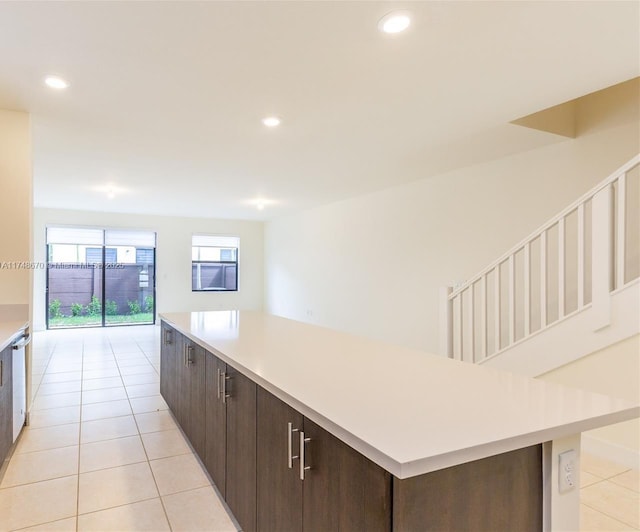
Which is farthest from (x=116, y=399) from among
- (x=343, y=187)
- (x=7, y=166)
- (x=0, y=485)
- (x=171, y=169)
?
(x=343, y=187)

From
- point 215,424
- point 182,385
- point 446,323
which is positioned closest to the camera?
point 215,424

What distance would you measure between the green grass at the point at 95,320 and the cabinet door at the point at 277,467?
8221mm

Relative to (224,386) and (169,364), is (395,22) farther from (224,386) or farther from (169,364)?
(169,364)

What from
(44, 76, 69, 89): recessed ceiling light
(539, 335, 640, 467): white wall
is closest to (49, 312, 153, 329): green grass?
(44, 76, 69, 89): recessed ceiling light

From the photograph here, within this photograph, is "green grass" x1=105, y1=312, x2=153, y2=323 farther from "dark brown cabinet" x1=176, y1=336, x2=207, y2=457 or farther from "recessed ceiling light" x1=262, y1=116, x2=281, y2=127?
"recessed ceiling light" x1=262, y1=116, x2=281, y2=127

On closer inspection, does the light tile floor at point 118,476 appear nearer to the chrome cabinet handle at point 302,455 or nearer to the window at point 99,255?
the chrome cabinet handle at point 302,455

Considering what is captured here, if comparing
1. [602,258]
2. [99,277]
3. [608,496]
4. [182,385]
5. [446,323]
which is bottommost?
[608,496]

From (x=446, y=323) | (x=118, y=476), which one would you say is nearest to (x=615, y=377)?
(x=446, y=323)

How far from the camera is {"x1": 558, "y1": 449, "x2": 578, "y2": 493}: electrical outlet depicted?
3.78 feet

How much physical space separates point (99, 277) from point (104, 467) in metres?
6.83

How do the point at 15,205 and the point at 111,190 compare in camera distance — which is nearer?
the point at 15,205

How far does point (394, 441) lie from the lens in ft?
3.17

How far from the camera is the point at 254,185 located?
5824 mm

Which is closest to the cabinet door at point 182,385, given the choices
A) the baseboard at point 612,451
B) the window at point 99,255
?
the baseboard at point 612,451
